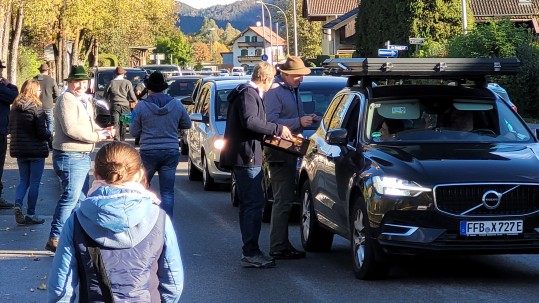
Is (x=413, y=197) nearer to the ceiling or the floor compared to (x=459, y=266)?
nearer to the ceiling

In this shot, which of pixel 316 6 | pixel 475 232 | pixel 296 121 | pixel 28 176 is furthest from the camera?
pixel 316 6

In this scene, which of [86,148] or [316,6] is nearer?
[86,148]

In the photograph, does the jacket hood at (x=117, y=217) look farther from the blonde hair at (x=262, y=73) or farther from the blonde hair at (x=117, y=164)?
the blonde hair at (x=262, y=73)

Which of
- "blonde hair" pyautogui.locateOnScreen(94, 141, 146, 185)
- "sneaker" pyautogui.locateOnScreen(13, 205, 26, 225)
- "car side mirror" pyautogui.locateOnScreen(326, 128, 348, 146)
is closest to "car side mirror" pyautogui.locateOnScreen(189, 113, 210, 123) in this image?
"sneaker" pyautogui.locateOnScreen(13, 205, 26, 225)

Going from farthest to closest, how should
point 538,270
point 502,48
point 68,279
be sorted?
point 502,48 → point 538,270 → point 68,279

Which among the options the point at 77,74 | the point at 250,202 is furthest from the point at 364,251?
the point at 77,74

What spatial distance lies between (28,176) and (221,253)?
353 centimetres

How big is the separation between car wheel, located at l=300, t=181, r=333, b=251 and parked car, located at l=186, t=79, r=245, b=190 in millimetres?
4675

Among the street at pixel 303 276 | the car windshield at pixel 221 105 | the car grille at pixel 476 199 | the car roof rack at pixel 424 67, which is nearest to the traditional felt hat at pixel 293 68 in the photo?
the car roof rack at pixel 424 67

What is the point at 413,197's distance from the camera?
8.33 metres

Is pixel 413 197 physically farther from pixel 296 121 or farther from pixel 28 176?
pixel 28 176

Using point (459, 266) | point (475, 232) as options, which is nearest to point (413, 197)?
point (475, 232)

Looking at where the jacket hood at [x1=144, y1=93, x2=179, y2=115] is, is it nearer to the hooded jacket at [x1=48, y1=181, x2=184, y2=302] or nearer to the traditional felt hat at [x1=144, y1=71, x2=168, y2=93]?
the traditional felt hat at [x1=144, y1=71, x2=168, y2=93]

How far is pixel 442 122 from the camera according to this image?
969cm
